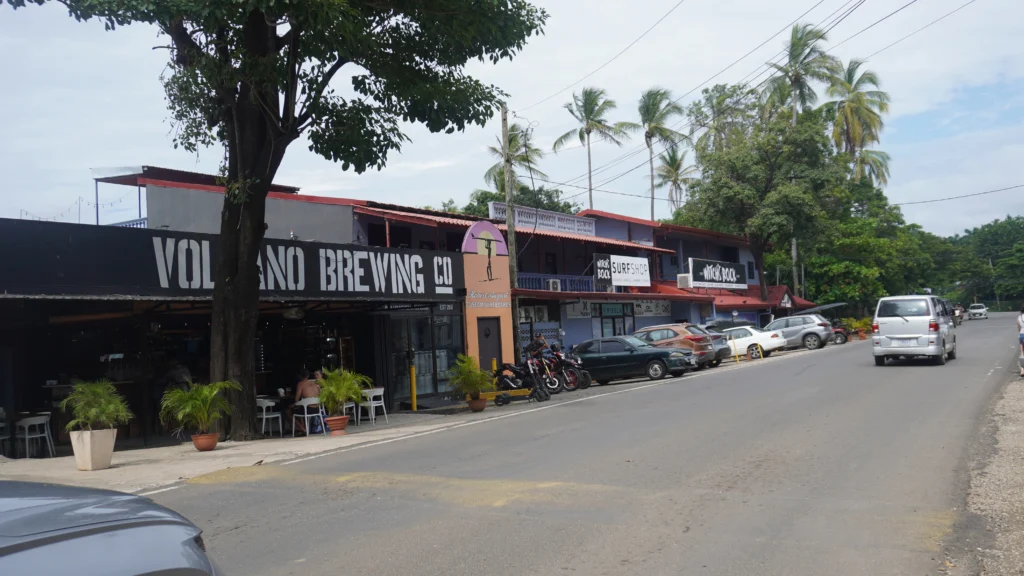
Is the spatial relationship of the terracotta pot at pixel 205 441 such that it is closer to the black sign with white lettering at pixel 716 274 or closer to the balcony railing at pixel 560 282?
the balcony railing at pixel 560 282

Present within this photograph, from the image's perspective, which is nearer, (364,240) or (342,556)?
(342,556)

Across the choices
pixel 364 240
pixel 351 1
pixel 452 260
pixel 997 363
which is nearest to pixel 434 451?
pixel 351 1

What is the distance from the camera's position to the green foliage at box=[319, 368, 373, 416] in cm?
1499

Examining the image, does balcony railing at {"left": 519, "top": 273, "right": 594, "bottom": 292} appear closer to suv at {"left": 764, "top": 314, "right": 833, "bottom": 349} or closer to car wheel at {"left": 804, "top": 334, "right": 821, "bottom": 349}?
suv at {"left": 764, "top": 314, "right": 833, "bottom": 349}

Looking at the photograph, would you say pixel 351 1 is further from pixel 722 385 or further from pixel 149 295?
pixel 722 385

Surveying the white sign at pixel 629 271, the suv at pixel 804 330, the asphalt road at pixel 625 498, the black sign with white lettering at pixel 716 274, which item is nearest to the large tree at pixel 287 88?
the asphalt road at pixel 625 498

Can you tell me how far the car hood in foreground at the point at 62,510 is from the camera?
2629 mm

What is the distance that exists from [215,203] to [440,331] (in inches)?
257

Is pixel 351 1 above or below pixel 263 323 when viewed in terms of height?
above

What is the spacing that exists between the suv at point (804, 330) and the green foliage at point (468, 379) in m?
20.2

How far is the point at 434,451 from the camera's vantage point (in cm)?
1148

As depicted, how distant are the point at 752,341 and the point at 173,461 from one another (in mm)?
25243

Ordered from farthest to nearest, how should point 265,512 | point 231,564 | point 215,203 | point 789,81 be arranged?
point 789,81 < point 215,203 < point 265,512 < point 231,564

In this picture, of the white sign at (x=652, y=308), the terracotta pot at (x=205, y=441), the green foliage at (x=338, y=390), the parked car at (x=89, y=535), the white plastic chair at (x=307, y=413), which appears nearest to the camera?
the parked car at (x=89, y=535)
